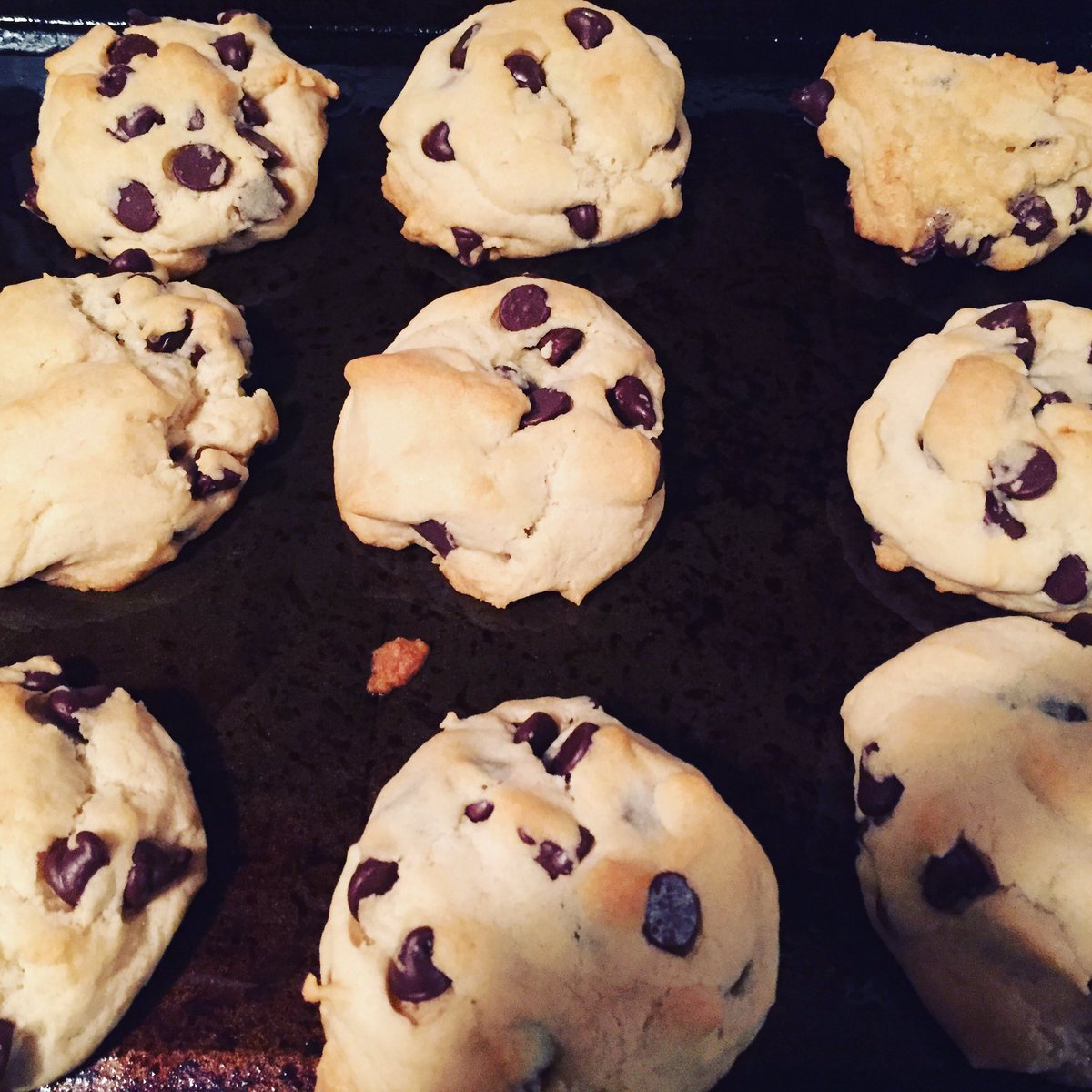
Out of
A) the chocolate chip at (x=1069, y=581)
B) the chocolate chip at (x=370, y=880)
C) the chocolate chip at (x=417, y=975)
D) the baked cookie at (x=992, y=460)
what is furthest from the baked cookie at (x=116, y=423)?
the chocolate chip at (x=1069, y=581)

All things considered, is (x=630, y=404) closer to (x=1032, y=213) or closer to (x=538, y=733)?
(x=538, y=733)

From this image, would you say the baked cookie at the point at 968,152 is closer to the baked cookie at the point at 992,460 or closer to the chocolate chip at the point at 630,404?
the baked cookie at the point at 992,460

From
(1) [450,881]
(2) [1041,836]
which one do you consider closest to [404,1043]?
(1) [450,881]

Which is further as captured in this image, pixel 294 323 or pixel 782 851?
pixel 294 323

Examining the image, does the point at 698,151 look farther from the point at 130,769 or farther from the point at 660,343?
the point at 130,769

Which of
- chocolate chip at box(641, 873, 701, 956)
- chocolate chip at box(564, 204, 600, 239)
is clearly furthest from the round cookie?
chocolate chip at box(564, 204, 600, 239)

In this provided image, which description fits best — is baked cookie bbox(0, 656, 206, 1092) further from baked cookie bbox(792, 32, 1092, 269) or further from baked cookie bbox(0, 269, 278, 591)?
baked cookie bbox(792, 32, 1092, 269)

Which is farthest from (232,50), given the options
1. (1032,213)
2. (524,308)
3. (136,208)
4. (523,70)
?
(1032,213)
